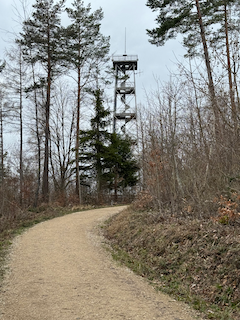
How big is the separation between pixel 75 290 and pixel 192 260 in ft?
8.42

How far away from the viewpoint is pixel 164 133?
12.3 meters

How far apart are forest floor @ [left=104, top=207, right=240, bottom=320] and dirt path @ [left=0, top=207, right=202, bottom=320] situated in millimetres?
408

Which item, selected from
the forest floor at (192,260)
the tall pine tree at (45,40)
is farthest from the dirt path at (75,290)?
the tall pine tree at (45,40)

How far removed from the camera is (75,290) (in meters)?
5.72

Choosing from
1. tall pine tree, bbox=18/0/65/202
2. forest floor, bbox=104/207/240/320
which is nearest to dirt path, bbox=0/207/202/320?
forest floor, bbox=104/207/240/320

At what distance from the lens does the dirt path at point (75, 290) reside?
→ 4.68 meters

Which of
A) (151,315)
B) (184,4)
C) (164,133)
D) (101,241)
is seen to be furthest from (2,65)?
(151,315)

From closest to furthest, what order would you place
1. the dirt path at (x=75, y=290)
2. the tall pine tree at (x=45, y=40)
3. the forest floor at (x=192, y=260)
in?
the dirt path at (x=75, y=290)
the forest floor at (x=192, y=260)
the tall pine tree at (x=45, y=40)

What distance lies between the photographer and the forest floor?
515cm

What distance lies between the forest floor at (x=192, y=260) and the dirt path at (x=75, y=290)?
1.34ft

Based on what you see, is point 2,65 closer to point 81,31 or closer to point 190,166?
point 81,31

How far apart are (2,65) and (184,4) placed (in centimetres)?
1411

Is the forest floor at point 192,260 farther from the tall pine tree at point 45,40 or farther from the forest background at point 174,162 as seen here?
the tall pine tree at point 45,40

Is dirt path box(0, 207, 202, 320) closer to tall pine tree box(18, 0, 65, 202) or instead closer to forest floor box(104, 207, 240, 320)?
forest floor box(104, 207, 240, 320)
